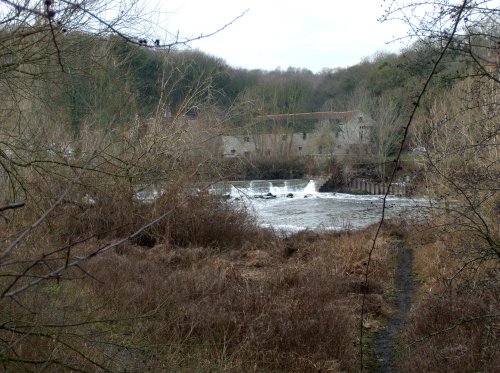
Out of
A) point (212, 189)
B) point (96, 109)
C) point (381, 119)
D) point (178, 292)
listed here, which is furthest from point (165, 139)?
point (381, 119)

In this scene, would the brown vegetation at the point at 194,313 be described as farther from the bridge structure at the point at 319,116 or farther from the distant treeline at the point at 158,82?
the bridge structure at the point at 319,116

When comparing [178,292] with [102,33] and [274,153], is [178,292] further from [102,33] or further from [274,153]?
[274,153]

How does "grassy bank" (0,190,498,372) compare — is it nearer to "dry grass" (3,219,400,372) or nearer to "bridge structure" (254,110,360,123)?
"dry grass" (3,219,400,372)

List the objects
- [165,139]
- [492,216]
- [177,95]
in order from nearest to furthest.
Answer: [492,216]
[165,139]
[177,95]

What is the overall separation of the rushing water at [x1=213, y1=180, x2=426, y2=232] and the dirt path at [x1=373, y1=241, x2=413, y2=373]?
2.49m

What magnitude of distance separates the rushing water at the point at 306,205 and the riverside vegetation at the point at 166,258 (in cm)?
534

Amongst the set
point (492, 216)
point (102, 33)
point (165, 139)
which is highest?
point (102, 33)

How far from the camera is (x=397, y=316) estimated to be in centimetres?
813

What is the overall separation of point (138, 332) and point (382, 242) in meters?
9.69

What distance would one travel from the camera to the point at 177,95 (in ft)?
53.5

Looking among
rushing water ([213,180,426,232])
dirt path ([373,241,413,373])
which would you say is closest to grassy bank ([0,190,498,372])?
dirt path ([373,241,413,373])

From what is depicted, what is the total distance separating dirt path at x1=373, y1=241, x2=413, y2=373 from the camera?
6366 millimetres

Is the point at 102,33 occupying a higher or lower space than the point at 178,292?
higher

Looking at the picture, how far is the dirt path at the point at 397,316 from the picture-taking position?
6366 mm
